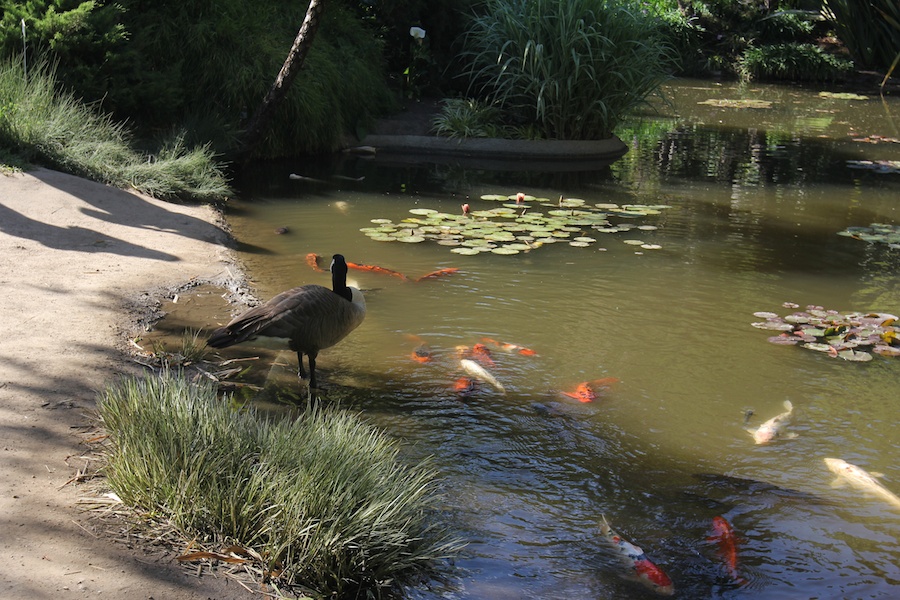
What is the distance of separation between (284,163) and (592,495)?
27.7 feet

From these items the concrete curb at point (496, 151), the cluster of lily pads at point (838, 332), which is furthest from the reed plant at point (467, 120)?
the cluster of lily pads at point (838, 332)

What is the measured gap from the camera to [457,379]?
16.9 feet

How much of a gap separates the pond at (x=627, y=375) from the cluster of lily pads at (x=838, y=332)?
0.10 meters

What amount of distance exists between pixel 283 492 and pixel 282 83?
25.8ft

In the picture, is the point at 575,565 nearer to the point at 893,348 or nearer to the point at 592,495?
the point at 592,495

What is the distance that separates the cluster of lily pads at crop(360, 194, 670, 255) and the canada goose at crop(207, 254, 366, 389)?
280 centimetres

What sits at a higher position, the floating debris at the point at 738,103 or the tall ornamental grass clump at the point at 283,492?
the floating debris at the point at 738,103

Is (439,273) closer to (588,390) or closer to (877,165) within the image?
(588,390)

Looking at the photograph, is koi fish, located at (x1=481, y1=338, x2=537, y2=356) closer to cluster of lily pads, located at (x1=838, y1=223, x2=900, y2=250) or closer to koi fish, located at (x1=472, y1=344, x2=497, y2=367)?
koi fish, located at (x1=472, y1=344, x2=497, y2=367)

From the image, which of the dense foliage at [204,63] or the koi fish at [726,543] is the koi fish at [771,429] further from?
the dense foliage at [204,63]

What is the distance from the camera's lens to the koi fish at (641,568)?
132 inches

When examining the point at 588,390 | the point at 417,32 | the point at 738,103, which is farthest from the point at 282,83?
the point at 738,103

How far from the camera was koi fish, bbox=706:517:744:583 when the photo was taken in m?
3.50

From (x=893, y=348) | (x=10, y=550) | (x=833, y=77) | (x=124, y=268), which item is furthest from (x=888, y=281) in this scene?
(x=833, y=77)
